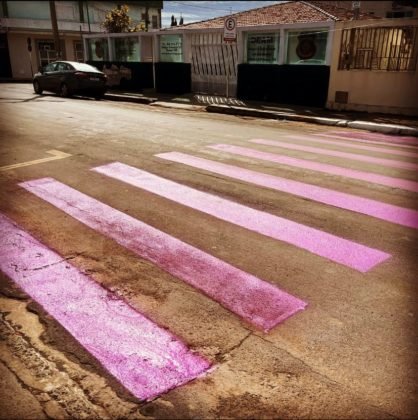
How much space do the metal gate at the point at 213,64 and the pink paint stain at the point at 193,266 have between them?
1498cm

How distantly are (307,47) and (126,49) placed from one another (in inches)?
467

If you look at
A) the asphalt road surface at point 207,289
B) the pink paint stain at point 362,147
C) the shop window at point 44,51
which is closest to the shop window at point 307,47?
Result: the pink paint stain at point 362,147

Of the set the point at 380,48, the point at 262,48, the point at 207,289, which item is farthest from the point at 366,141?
the point at 262,48

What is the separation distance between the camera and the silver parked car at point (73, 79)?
19766 millimetres

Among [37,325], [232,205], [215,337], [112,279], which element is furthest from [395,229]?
[37,325]

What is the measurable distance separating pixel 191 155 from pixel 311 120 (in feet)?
22.8

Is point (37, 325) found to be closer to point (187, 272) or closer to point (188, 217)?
point (187, 272)

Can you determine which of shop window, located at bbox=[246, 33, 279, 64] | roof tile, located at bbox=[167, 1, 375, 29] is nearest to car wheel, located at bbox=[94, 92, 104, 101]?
roof tile, located at bbox=[167, 1, 375, 29]

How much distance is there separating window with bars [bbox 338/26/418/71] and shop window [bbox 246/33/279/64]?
3.22 meters

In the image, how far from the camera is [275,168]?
23.7ft

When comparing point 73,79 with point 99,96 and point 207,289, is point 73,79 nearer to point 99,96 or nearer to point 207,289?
point 99,96

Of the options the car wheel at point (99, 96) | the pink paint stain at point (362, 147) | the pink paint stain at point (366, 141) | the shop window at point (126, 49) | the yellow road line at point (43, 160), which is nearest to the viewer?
the yellow road line at point (43, 160)

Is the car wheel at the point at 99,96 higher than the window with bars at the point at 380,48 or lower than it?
lower

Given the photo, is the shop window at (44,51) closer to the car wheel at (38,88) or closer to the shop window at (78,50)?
the shop window at (78,50)
